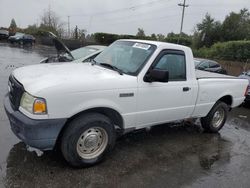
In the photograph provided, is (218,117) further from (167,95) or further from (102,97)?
(102,97)

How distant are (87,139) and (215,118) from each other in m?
3.60

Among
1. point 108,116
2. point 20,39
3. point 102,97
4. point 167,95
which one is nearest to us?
point 102,97

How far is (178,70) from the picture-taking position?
533 centimetres

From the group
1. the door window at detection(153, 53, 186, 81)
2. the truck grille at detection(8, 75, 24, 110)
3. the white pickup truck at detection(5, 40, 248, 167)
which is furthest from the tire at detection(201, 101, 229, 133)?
the truck grille at detection(8, 75, 24, 110)

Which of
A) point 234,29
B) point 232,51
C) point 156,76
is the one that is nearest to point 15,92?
point 156,76

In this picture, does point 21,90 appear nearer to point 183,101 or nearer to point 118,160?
point 118,160

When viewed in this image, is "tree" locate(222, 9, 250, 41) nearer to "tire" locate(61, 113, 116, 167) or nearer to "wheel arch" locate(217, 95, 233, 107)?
"wheel arch" locate(217, 95, 233, 107)

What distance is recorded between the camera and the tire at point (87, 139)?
3941 millimetres

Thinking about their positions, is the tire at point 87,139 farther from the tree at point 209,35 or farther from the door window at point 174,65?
the tree at point 209,35

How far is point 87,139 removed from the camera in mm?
4168

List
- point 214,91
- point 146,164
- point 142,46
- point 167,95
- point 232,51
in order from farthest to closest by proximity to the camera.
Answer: point 232,51 < point 214,91 < point 142,46 < point 167,95 < point 146,164

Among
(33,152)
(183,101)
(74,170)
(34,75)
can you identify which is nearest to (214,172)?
(183,101)

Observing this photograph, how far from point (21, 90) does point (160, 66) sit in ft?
7.85

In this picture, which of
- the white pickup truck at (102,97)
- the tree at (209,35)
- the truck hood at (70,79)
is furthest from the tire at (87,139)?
the tree at (209,35)
